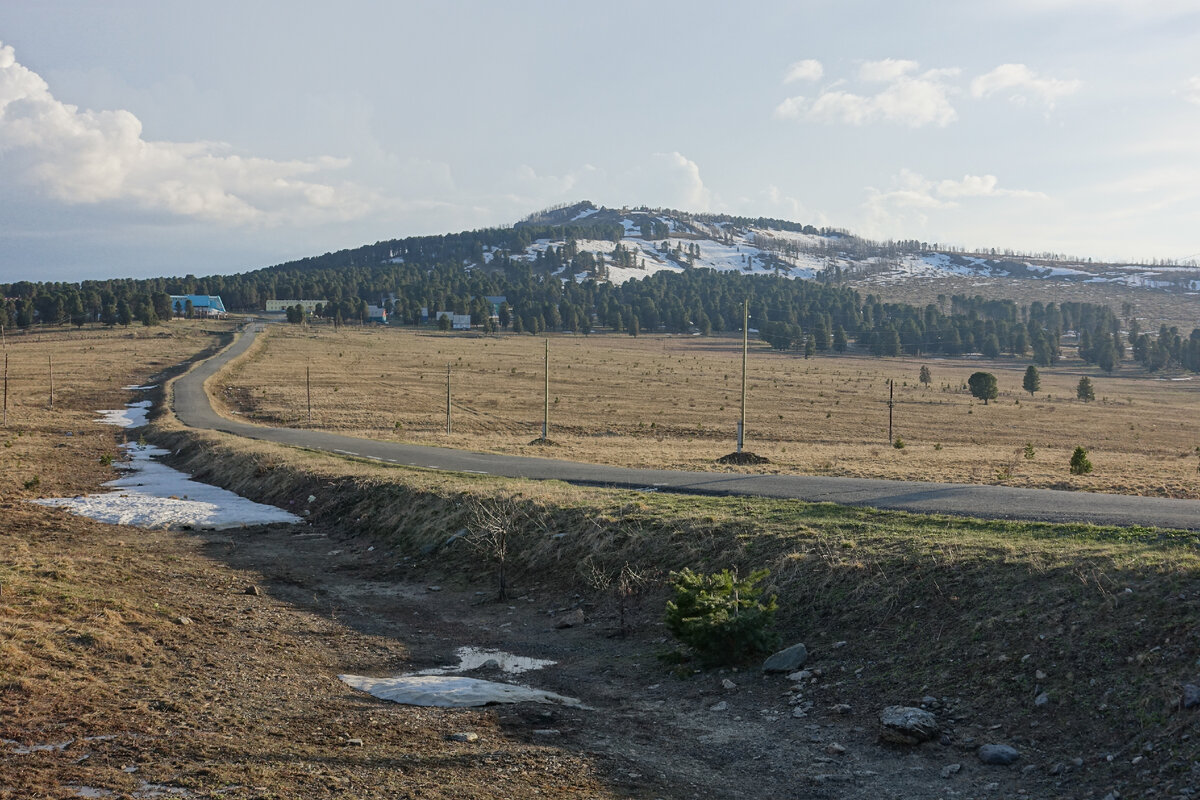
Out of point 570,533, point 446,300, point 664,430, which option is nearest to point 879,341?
point 446,300

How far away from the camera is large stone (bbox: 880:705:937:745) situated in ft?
27.7

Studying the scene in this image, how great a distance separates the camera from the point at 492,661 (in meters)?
11.8

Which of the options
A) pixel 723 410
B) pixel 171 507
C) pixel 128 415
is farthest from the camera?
pixel 723 410

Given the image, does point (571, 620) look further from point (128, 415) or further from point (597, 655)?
point (128, 415)

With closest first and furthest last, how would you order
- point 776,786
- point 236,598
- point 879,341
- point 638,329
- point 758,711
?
point 776,786, point 758,711, point 236,598, point 879,341, point 638,329

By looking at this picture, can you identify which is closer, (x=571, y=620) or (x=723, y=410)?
(x=571, y=620)

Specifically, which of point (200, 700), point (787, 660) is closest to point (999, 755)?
point (787, 660)

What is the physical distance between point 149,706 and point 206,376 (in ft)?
245

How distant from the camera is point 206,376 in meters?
76.4

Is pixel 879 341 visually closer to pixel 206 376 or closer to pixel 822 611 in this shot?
pixel 206 376

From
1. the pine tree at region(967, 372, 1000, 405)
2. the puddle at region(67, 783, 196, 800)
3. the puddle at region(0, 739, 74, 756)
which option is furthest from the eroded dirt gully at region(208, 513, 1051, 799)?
the pine tree at region(967, 372, 1000, 405)

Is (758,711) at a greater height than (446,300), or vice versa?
(446,300)

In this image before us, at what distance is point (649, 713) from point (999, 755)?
3678 mm

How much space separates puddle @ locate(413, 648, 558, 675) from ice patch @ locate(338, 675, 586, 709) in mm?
717
